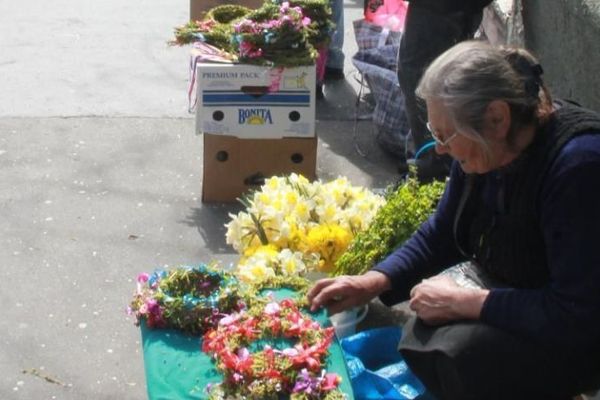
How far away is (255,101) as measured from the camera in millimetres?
4594

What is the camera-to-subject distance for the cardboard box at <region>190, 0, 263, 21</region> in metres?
5.62

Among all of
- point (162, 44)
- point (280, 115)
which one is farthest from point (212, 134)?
point (162, 44)

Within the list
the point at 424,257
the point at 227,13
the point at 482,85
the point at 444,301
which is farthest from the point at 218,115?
the point at 482,85

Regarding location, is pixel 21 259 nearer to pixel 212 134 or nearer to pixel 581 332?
pixel 212 134

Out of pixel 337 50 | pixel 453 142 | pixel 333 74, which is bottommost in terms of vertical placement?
pixel 333 74

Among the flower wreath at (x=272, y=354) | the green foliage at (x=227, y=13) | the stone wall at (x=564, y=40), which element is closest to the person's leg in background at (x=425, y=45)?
the stone wall at (x=564, y=40)

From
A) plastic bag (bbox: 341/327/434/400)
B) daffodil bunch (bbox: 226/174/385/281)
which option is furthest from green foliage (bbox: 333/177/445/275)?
plastic bag (bbox: 341/327/434/400)

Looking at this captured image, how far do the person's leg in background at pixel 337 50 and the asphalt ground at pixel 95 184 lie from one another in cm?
8

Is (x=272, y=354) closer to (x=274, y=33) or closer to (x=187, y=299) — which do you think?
(x=187, y=299)

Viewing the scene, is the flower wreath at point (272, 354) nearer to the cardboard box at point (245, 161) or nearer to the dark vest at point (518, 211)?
the dark vest at point (518, 211)

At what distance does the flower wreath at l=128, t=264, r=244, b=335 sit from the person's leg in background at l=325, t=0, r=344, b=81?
3269 millimetres

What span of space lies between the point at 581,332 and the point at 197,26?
2.86m

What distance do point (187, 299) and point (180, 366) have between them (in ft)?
0.76

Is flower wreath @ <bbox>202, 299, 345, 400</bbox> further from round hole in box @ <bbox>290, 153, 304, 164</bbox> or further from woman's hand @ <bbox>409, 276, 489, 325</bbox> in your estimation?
round hole in box @ <bbox>290, 153, 304, 164</bbox>
